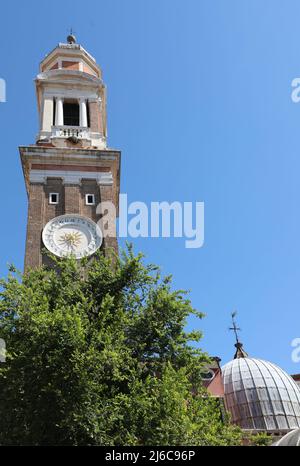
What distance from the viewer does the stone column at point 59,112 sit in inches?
1329

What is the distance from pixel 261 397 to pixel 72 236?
18742mm

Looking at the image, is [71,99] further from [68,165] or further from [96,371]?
[96,371]

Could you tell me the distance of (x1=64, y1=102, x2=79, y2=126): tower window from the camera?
35.1m

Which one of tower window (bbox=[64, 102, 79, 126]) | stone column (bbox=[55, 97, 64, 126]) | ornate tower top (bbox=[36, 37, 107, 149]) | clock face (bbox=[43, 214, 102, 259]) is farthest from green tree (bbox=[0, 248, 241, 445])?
tower window (bbox=[64, 102, 79, 126])

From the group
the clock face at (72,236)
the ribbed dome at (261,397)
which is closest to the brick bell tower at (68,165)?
the clock face at (72,236)

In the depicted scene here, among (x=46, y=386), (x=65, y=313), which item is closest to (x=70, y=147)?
(x=65, y=313)

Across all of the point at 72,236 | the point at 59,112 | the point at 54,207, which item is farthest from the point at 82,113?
the point at 72,236

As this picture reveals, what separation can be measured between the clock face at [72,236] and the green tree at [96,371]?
601 cm

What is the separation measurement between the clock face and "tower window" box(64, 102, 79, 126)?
8.87 metres

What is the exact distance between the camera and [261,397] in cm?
3728

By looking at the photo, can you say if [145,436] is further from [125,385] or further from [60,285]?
[60,285]

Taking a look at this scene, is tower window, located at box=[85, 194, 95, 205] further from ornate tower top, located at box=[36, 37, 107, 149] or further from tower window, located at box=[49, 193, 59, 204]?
ornate tower top, located at box=[36, 37, 107, 149]

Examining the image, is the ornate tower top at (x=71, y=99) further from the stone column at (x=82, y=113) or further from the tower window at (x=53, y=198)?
the tower window at (x=53, y=198)
